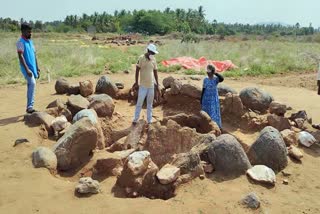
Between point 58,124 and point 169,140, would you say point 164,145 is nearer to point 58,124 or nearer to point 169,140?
point 169,140

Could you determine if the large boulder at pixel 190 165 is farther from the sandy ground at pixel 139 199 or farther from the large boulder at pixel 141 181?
the large boulder at pixel 141 181

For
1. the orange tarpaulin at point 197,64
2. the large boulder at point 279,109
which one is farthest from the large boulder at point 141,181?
the orange tarpaulin at point 197,64

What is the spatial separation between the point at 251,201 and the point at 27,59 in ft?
14.5

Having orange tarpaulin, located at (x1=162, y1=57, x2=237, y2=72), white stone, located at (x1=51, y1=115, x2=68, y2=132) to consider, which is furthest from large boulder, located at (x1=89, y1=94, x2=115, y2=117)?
orange tarpaulin, located at (x1=162, y1=57, x2=237, y2=72)

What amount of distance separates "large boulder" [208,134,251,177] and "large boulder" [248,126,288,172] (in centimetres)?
37

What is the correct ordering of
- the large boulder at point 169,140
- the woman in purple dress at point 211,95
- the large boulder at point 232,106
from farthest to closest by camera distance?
the large boulder at point 232,106 → the woman in purple dress at point 211,95 → the large boulder at point 169,140

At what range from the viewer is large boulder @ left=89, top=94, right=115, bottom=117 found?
7.07 meters

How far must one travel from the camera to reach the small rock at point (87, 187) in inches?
180

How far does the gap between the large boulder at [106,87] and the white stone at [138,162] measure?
12.1ft

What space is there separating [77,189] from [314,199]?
2705 mm

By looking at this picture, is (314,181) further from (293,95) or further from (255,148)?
(293,95)

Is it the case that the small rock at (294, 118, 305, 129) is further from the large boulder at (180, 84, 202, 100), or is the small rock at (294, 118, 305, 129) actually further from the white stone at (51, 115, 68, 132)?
the white stone at (51, 115, 68, 132)

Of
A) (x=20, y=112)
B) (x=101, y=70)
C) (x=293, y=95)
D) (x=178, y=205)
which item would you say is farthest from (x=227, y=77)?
(x=178, y=205)

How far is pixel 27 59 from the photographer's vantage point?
23.0ft
